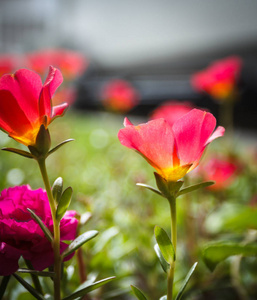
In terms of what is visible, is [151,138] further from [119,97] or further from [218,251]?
[119,97]

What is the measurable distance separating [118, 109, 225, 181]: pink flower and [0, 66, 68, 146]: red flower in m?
0.06

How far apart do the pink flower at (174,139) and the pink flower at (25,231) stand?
0.08m

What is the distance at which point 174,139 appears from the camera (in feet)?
0.86

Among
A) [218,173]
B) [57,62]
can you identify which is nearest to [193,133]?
[218,173]

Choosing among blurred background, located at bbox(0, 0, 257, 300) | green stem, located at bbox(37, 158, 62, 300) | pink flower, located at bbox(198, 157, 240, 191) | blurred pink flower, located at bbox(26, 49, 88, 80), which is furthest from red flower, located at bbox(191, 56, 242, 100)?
green stem, located at bbox(37, 158, 62, 300)

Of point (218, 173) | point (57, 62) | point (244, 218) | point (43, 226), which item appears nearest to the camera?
point (43, 226)

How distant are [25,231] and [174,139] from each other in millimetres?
119

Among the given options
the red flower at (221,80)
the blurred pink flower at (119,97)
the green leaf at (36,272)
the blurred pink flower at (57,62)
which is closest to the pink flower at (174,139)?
the green leaf at (36,272)

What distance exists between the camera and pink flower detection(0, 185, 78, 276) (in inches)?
10.0

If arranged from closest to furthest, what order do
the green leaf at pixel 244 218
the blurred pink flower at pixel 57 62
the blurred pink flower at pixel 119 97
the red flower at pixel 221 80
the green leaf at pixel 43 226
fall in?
the green leaf at pixel 43 226
the green leaf at pixel 244 218
the red flower at pixel 221 80
the blurred pink flower at pixel 57 62
the blurred pink flower at pixel 119 97

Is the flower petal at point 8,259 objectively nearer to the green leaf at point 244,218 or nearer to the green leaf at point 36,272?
the green leaf at point 36,272

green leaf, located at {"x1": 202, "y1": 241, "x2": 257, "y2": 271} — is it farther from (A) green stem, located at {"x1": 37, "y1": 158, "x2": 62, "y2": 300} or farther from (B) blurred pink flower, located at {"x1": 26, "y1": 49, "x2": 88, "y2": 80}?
(B) blurred pink flower, located at {"x1": 26, "y1": 49, "x2": 88, "y2": 80}

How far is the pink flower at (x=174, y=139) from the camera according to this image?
255 mm

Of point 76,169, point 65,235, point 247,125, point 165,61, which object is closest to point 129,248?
point 65,235
